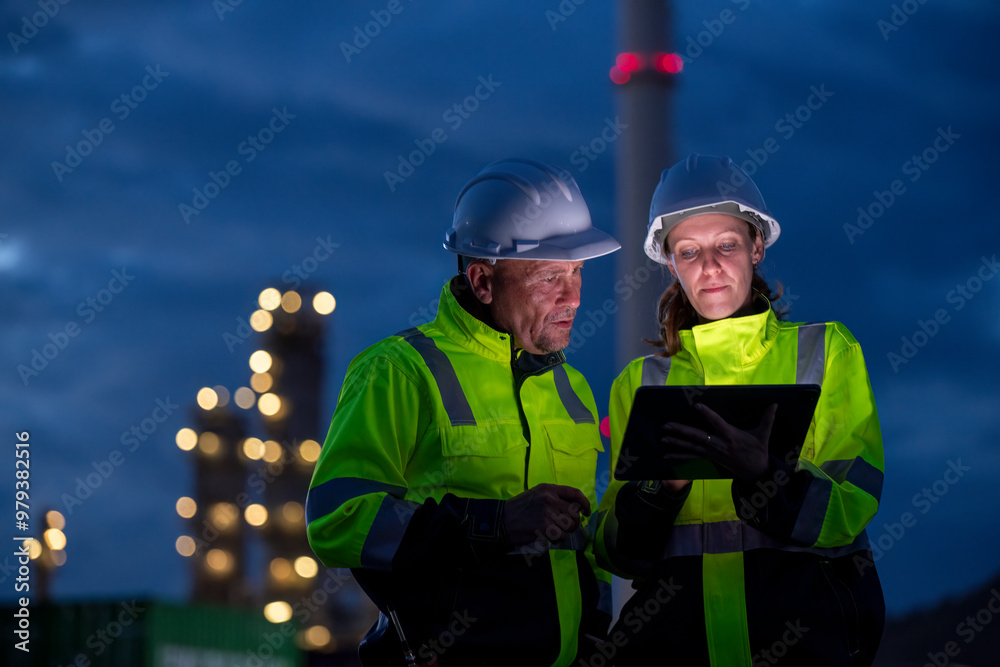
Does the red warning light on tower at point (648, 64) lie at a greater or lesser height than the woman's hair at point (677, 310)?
greater

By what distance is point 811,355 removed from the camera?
3.53m

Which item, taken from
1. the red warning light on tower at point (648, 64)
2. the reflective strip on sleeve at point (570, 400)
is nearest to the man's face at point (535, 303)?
the reflective strip on sleeve at point (570, 400)

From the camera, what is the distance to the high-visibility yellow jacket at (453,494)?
3.33 meters

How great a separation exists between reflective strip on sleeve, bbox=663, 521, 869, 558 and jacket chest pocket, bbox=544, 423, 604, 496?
20.3 inches

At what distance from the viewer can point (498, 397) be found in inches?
150

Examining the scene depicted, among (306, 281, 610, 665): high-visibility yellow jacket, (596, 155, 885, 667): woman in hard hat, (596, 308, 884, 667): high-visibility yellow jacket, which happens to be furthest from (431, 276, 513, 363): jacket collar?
(596, 308, 884, 667): high-visibility yellow jacket

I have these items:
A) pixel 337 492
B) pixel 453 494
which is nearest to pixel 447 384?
pixel 453 494

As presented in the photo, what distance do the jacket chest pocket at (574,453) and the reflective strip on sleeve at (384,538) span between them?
2.47ft

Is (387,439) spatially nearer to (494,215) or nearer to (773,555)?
(494,215)

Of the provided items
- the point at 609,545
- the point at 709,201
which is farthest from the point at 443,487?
the point at 709,201

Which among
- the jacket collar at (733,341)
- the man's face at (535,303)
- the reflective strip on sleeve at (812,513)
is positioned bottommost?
the reflective strip on sleeve at (812,513)

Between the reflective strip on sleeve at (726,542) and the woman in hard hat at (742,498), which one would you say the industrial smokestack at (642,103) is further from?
the reflective strip on sleeve at (726,542)

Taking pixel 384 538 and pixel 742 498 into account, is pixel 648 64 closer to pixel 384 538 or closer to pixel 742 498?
pixel 742 498

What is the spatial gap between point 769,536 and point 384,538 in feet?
3.84
